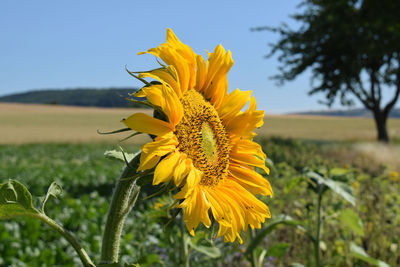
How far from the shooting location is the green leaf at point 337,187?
6.23ft

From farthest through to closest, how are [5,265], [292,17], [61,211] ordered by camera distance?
1. [292,17]
2. [61,211]
3. [5,265]

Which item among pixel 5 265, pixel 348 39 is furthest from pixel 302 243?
pixel 348 39

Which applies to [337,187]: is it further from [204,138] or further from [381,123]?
[381,123]

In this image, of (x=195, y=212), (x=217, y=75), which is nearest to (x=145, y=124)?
(x=195, y=212)

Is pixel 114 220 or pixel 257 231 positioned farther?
pixel 257 231

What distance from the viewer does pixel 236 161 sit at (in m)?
1.13

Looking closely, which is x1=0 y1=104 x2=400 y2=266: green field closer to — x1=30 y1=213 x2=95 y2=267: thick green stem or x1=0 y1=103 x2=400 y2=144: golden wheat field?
x1=30 y1=213 x2=95 y2=267: thick green stem

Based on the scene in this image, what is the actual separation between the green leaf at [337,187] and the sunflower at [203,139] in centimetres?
86

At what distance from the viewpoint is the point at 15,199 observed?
874mm

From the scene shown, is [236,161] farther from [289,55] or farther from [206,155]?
[289,55]

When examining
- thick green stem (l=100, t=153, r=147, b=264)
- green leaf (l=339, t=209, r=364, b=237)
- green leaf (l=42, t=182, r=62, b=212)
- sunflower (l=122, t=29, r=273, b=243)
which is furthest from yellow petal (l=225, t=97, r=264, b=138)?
green leaf (l=339, t=209, r=364, b=237)

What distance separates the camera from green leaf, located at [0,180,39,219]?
2.82 ft

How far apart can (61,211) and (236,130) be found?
4.49 metres

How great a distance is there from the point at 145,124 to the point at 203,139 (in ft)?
0.81
